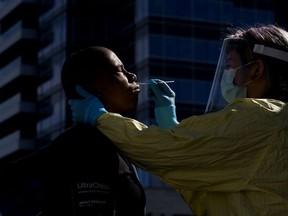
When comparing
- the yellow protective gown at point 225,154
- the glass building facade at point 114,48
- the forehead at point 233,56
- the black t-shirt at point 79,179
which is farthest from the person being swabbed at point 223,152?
the glass building facade at point 114,48

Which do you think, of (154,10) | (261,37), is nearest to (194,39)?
(154,10)

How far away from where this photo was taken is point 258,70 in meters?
3.98

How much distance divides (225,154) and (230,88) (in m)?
0.58

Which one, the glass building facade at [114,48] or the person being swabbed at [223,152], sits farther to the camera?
the glass building facade at [114,48]

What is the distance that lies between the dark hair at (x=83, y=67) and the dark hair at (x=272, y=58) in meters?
0.65

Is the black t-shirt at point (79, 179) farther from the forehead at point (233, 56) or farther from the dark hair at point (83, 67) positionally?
the forehead at point (233, 56)

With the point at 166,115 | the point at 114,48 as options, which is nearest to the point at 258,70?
the point at 166,115

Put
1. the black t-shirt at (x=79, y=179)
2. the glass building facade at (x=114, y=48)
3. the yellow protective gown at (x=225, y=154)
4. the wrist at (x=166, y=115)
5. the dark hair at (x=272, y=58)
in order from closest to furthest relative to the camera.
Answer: the yellow protective gown at (x=225, y=154) < the black t-shirt at (x=79, y=179) < the dark hair at (x=272, y=58) < the wrist at (x=166, y=115) < the glass building facade at (x=114, y=48)

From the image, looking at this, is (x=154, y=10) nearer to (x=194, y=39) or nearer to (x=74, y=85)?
(x=194, y=39)

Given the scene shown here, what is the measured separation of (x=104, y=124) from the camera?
146 inches

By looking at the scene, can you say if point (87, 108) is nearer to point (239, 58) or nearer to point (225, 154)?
point (225, 154)

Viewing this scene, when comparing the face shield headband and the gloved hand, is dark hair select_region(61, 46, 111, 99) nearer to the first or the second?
the gloved hand

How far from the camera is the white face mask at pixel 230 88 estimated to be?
13.2ft

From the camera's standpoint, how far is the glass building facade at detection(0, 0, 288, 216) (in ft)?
140
